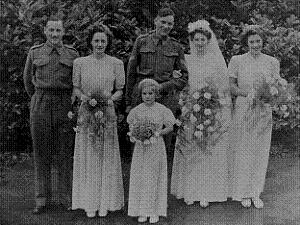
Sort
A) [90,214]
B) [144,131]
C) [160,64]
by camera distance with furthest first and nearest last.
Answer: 1. [160,64]
2. [90,214]
3. [144,131]

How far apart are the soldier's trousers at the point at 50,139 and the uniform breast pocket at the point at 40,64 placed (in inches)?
8.1

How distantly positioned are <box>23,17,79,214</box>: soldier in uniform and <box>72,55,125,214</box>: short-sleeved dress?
20cm

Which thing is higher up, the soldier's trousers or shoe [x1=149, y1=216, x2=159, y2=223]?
the soldier's trousers

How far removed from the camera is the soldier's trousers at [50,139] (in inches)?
247

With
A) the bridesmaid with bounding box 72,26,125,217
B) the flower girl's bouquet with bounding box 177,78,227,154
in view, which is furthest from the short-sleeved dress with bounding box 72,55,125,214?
the flower girl's bouquet with bounding box 177,78,227,154

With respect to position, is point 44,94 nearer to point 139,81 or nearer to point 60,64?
point 60,64

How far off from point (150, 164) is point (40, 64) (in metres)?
1.67

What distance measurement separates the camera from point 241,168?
6.64 metres

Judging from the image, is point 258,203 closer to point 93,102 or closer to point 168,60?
point 168,60

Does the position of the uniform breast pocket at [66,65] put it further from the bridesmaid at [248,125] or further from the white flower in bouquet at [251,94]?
the white flower in bouquet at [251,94]

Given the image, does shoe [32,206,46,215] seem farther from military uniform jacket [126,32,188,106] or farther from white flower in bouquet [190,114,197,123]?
white flower in bouquet [190,114,197,123]

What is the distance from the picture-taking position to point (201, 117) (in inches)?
253

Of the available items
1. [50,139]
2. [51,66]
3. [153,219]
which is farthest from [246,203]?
[51,66]

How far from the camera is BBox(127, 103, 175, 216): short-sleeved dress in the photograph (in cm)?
612
